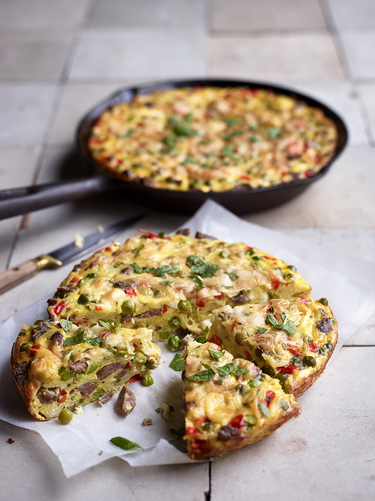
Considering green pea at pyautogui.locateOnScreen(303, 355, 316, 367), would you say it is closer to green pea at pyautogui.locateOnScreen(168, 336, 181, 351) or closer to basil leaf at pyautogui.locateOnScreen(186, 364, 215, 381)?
basil leaf at pyautogui.locateOnScreen(186, 364, 215, 381)

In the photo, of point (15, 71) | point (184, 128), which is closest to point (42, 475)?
point (184, 128)

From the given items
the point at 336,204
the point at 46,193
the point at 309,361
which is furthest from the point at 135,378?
the point at 336,204

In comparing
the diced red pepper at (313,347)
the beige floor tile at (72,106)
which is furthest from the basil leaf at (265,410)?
the beige floor tile at (72,106)

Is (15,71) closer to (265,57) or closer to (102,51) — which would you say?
(102,51)

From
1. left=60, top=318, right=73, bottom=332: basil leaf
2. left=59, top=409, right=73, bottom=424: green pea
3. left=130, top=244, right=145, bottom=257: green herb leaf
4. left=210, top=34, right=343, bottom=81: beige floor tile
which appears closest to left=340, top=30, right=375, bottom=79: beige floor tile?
left=210, top=34, right=343, bottom=81: beige floor tile

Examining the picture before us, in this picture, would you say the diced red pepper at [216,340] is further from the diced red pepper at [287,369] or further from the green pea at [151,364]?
the diced red pepper at [287,369]

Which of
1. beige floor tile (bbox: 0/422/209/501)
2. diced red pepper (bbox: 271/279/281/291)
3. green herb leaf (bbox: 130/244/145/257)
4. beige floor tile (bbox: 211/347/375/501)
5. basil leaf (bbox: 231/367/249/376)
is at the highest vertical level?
green herb leaf (bbox: 130/244/145/257)

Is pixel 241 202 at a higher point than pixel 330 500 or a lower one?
higher
